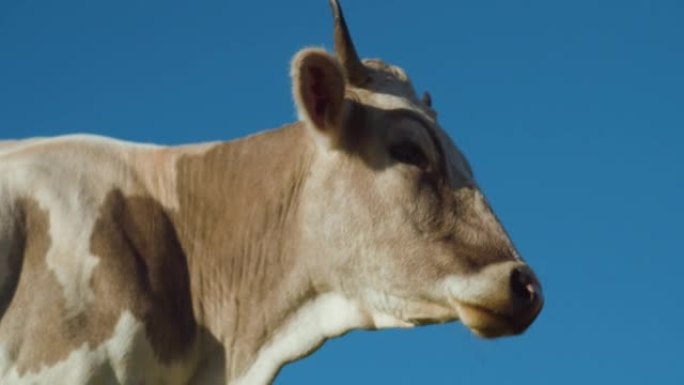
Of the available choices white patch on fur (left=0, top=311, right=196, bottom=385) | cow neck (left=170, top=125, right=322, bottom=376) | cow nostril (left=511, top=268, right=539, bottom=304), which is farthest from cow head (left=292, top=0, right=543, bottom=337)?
white patch on fur (left=0, top=311, right=196, bottom=385)

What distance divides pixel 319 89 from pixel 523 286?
2048 mm

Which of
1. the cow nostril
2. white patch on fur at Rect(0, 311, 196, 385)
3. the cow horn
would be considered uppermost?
the cow horn

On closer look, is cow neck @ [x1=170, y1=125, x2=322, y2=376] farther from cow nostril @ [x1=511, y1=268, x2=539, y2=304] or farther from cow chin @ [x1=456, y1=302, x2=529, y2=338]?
cow nostril @ [x1=511, y1=268, x2=539, y2=304]

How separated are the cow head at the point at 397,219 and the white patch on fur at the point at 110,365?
1.38m

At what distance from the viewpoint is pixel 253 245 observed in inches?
384

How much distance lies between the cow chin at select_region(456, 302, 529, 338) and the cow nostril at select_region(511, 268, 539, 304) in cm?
19

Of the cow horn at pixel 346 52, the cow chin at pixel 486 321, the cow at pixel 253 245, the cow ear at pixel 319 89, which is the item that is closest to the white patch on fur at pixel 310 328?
the cow at pixel 253 245

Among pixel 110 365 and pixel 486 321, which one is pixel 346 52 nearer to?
Answer: pixel 486 321

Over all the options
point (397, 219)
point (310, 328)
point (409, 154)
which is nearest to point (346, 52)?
point (409, 154)

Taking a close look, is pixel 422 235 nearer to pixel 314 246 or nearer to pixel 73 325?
pixel 314 246

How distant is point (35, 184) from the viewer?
363 inches

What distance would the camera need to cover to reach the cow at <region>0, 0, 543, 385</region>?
877cm

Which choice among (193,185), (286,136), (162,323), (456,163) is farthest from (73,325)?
(456,163)

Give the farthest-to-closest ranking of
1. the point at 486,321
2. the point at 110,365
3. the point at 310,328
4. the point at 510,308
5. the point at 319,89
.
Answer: the point at 319,89 → the point at 310,328 → the point at 486,321 → the point at 510,308 → the point at 110,365
